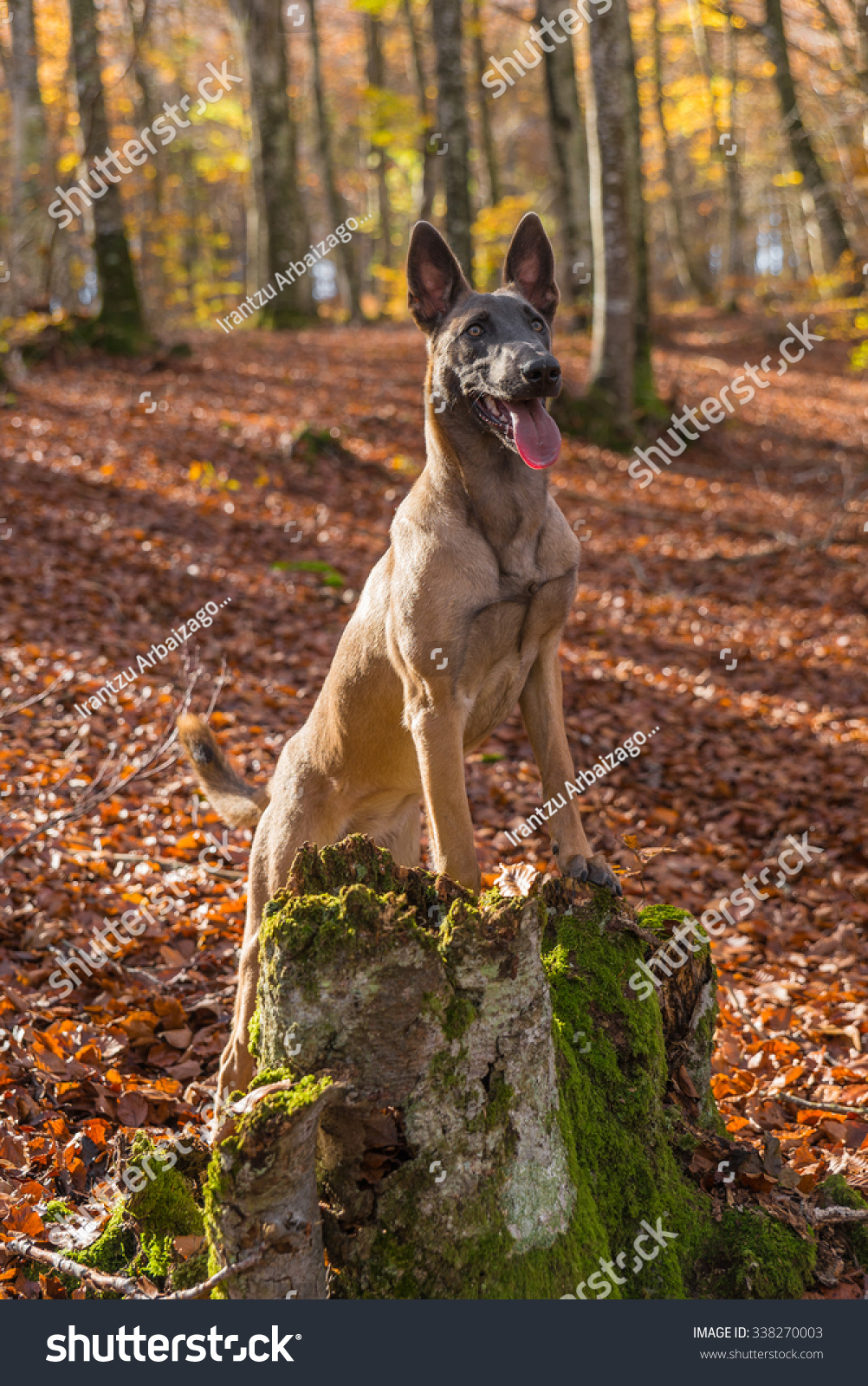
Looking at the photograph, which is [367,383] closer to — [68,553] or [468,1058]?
[68,553]

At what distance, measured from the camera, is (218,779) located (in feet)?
14.9

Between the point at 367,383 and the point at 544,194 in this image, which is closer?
the point at 367,383

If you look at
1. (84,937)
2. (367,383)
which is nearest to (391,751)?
(84,937)

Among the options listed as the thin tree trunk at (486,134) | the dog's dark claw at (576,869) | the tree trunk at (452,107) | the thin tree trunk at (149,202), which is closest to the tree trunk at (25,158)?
the thin tree trunk at (149,202)

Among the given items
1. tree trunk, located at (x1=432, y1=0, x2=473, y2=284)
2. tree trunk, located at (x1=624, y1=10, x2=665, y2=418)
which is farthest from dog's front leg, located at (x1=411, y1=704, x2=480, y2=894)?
tree trunk, located at (x1=432, y1=0, x2=473, y2=284)

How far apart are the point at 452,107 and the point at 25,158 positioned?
6.98 m

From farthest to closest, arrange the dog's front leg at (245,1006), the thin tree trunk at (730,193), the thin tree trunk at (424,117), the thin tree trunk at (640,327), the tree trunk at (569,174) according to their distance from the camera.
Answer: the thin tree trunk at (730,193), the thin tree trunk at (424,117), the tree trunk at (569,174), the thin tree trunk at (640,327), the dog's front leg at (245,1006)

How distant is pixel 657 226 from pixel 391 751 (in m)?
64.2

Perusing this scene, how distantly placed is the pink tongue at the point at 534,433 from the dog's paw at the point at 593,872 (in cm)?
135

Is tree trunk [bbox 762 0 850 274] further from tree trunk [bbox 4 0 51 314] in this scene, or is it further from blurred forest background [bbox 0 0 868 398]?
tree trunk [bbox 4 0 51 314]

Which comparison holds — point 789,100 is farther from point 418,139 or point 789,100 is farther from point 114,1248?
point 114,1248

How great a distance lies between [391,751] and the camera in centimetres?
389

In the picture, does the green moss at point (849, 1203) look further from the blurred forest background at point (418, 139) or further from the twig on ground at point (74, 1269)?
the blurred forest background at point (418, 139)

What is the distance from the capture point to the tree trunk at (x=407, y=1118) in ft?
7.86
